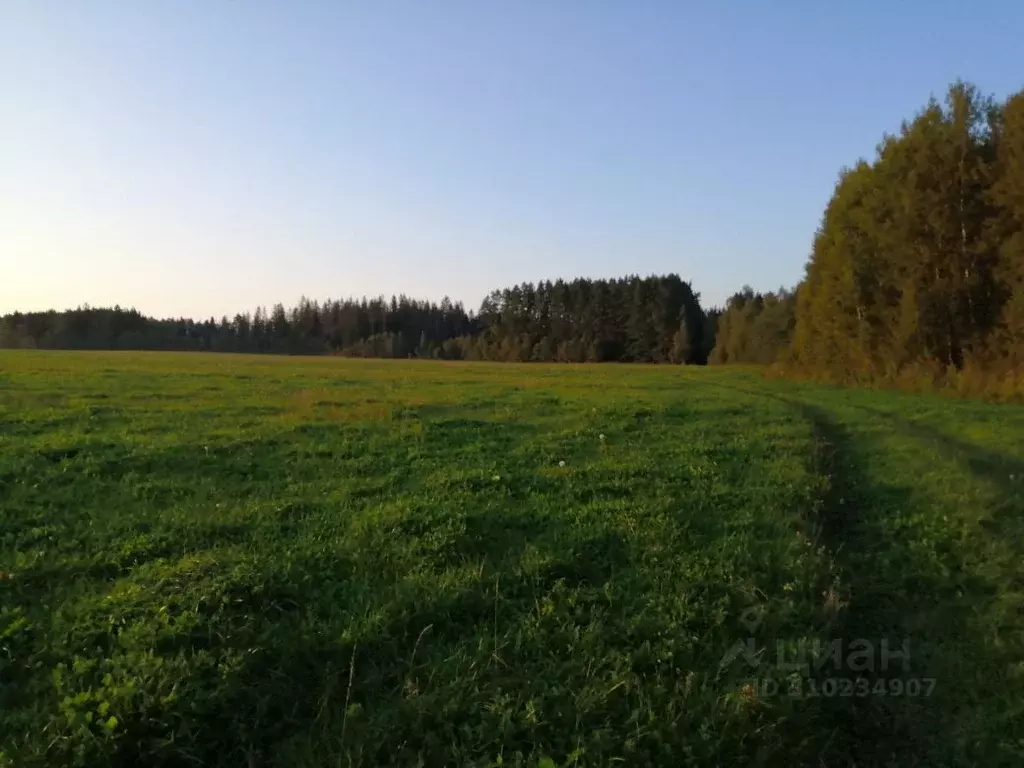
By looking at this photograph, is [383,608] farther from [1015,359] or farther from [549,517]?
[1015,359]

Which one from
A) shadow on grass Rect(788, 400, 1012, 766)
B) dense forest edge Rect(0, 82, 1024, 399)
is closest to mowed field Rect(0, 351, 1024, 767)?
shadow on grass Rect(788, 400, 1012, 766)

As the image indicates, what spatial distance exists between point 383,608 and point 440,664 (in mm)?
940

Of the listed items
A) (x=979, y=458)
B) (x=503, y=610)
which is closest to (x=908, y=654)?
(x=503, y=610)

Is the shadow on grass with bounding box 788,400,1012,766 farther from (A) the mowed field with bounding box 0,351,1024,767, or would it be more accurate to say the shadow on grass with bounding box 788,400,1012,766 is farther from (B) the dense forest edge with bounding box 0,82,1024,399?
(B) the dense forest edge with bounding box 0,82,1024,399

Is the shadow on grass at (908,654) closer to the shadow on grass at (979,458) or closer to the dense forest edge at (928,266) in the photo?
the shadow on grass at (979,458)

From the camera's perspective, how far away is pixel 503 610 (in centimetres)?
657

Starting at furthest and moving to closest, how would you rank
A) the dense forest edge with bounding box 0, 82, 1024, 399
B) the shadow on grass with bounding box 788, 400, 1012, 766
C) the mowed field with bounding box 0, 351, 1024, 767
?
1. the dense forest edge with bounding box 0, 82, 1024, 399
2. the shadow on grass with bounding box 788, 400, 1012, 766
3. the mowed field with bounding box 0, 351, 1024, 767

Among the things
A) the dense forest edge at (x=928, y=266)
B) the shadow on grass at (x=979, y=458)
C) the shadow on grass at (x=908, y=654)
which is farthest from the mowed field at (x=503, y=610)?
the dense forest edge at (x=928, y=266)

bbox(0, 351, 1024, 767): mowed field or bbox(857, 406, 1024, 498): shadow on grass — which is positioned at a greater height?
bbox(857, 406, 1024, 498): shadow on grass

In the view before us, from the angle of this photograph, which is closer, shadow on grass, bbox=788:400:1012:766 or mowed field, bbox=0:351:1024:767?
mowed field, bbox=0:351:1024:767

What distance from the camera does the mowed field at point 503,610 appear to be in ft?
16.2

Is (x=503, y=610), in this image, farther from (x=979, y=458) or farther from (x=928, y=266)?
(x=928, y=266)

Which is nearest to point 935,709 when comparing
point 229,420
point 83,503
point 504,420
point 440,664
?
point 440,664

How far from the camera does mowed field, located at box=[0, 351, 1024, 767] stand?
16.2ft
